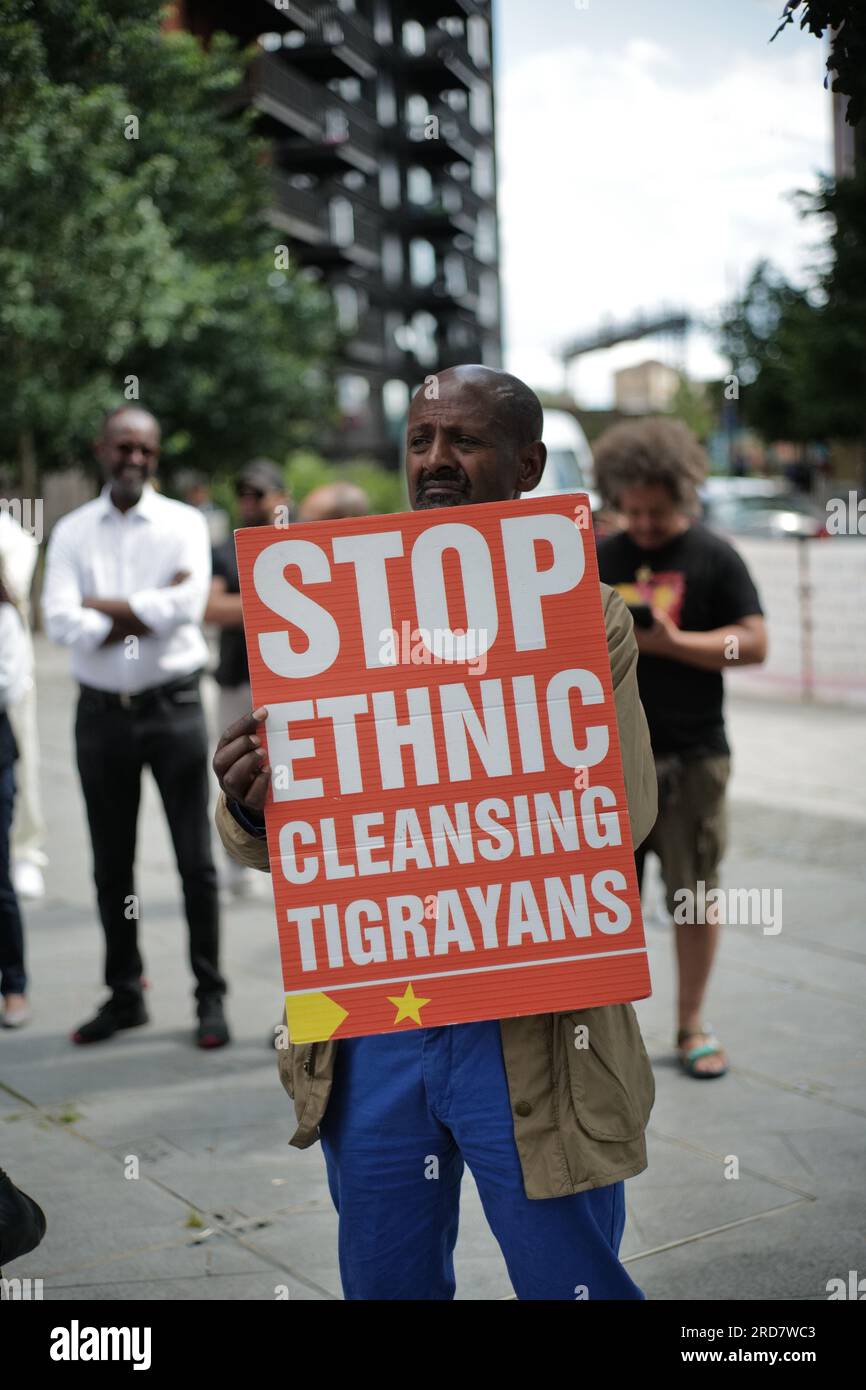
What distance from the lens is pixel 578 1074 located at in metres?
2.10

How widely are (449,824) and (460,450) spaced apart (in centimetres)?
57

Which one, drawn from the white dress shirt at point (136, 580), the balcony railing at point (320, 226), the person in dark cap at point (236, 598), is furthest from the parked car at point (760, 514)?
the white dress shirt at point (136, 580)

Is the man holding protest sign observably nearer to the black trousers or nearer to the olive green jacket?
the olive green jacket

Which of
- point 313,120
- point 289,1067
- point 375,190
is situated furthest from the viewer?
point 375,190

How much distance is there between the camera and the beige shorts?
4492 millimetres

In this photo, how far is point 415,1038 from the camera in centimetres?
215

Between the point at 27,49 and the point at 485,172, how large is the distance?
51313 millimetres

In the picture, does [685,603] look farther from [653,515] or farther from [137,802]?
[137,802]

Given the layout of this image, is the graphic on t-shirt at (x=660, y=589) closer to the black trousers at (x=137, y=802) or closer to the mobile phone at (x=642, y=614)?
the mobile phone at (x=642, y=614)

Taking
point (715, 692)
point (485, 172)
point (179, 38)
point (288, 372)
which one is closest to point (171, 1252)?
point (715, 692)

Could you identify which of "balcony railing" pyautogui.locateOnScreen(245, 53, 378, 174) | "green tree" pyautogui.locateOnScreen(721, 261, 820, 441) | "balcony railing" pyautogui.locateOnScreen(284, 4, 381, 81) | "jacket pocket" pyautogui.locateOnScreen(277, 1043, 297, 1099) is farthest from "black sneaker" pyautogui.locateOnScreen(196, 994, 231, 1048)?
"balcony railing" pyautogui.locateOnScreen(245, 53, 378, 174)

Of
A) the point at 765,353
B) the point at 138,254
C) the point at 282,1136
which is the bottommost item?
the point at 282,1136

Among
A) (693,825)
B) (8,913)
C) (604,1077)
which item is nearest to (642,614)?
(693,825)
